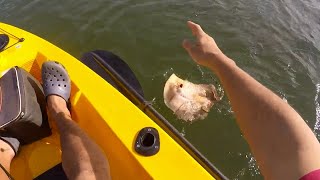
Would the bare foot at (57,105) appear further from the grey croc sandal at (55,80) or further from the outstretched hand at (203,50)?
the outstretched hand at (203,50)

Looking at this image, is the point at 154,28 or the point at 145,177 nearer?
the point at 145,177

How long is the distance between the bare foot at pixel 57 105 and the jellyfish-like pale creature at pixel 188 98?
168 cm

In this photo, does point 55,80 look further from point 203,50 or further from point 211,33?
point 211,33

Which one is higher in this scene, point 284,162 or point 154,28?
point 284,162

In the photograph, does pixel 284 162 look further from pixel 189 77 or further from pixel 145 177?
pixel 189 77

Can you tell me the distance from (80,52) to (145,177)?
3.34m

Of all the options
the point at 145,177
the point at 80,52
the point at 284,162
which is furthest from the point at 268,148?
the point at 80,52

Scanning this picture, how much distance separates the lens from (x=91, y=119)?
10.2ft

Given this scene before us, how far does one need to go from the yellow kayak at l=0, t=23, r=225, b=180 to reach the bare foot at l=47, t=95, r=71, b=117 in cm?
12

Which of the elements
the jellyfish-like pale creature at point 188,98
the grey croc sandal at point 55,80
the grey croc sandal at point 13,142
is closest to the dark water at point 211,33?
the jellyfish-like pale creature at point 188,98

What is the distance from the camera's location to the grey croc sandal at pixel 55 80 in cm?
323

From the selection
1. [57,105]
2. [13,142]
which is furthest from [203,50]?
[13,142]

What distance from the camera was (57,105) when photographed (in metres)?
3.12

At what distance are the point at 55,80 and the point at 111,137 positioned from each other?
0.83m
